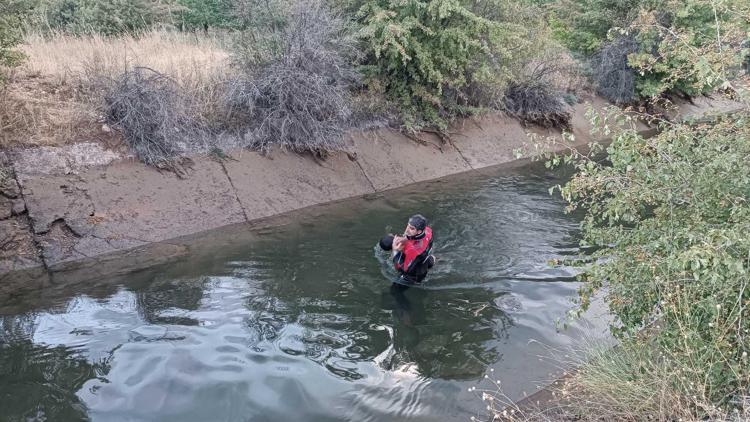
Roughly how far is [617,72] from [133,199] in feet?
59.5

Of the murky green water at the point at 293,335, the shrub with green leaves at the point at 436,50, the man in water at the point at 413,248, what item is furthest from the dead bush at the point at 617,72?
the man in water at the point at 413,248

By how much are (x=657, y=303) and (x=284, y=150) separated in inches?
362

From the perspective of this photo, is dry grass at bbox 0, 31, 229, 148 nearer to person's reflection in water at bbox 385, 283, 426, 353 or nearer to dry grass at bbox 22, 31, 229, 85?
dry grass at bbox 22, 31, 229, 85

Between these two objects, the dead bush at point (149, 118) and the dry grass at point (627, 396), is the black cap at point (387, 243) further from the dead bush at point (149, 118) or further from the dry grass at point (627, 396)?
the dead bush at point (149, 118)

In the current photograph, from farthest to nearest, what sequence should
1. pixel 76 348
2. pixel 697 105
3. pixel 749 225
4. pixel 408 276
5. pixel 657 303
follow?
pixel 697 105 < pixel 408 276 < pixel 76 348 < pixel 657 303 < pixel 749 225

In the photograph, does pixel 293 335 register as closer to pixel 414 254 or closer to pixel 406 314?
pixel 406 314

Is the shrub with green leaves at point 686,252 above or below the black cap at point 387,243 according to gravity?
above

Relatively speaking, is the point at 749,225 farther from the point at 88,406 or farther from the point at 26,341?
the point at 26,341

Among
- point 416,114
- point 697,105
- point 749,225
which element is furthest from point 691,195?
point 697,105

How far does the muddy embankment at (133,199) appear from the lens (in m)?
9.27

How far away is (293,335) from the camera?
7.37 meters

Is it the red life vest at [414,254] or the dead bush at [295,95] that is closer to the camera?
the red life vest at [414,254]

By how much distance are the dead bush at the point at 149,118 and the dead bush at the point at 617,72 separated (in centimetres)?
1599

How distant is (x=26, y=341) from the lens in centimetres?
697
